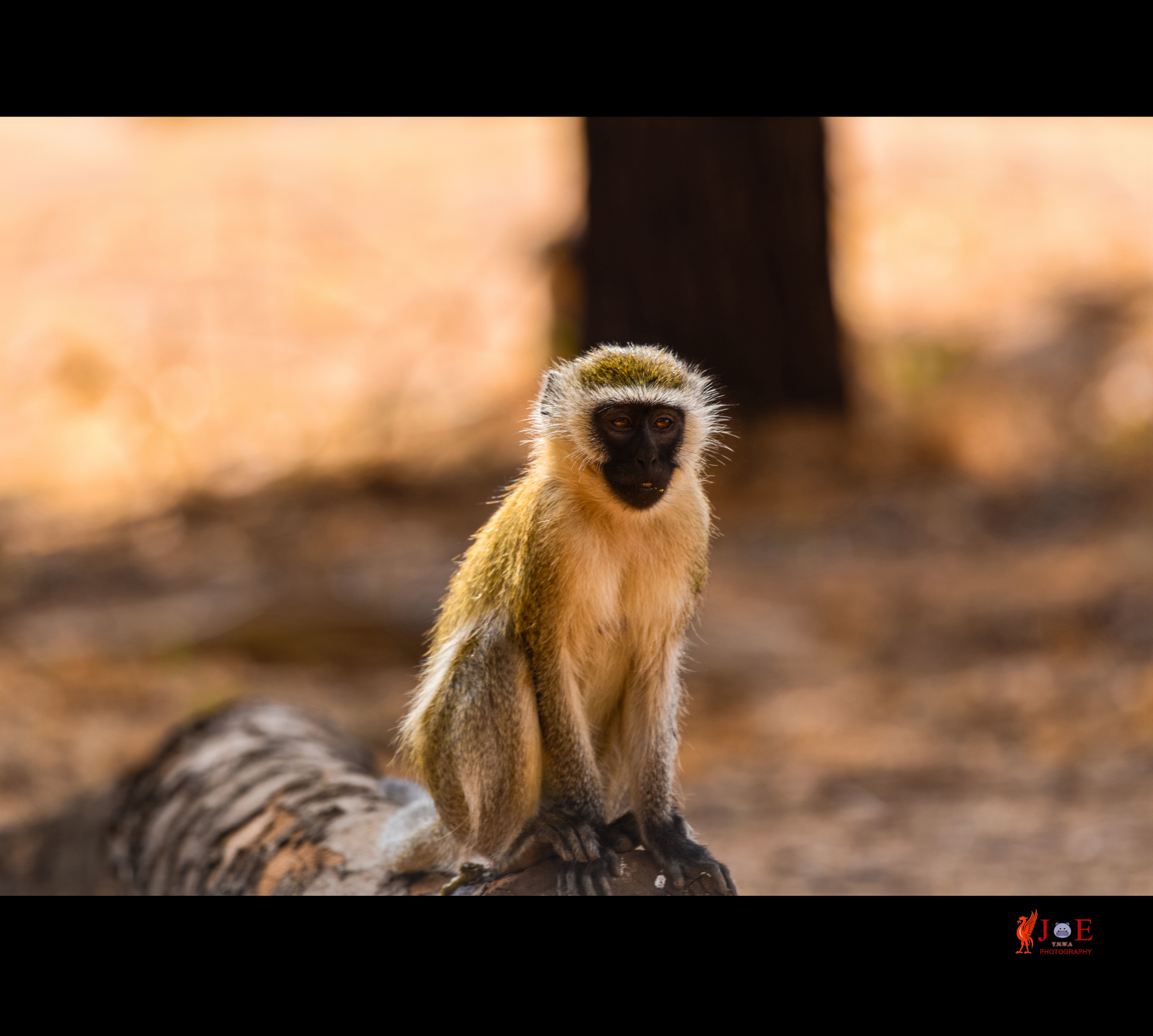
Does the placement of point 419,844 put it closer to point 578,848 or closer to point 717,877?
point 578,848

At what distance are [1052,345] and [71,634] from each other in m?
A: 9.19

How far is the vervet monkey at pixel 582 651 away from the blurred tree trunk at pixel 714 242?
19.6ft

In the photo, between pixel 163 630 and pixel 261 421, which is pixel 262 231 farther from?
pixel 163 630

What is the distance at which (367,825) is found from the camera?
438 centimetres

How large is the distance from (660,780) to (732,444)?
558cm

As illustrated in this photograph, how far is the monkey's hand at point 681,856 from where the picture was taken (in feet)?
12.2

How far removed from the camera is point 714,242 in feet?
33.5

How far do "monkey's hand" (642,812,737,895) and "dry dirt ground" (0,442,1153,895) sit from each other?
78.2 inches

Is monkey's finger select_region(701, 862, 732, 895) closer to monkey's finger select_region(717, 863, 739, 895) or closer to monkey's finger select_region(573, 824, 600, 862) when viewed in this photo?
monkey's finger select_region(717, 863, 739, 895)

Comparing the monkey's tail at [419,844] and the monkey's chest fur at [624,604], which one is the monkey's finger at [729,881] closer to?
the monkey's chest fur at [624,604]

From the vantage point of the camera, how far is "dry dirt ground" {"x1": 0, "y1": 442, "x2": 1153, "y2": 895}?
20.6 feet
